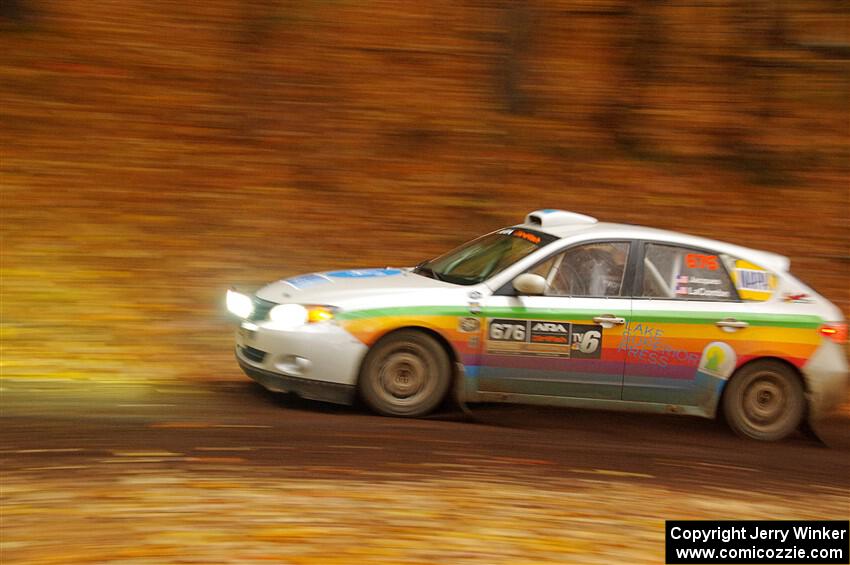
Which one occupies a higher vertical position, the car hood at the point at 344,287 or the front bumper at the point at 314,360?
the car hood at the point at 344,287

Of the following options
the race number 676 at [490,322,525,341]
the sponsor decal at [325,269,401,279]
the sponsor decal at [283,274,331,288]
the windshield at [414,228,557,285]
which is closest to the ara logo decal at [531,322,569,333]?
the race number 676 at [490,322,525,341]

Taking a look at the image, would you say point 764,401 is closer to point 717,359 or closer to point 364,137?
point 717,359

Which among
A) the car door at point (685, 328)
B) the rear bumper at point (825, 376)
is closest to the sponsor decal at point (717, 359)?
the car door at point (685, 328)

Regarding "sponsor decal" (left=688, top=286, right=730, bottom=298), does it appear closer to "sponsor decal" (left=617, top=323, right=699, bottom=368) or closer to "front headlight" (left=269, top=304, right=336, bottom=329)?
"sponsor decal" (left=617, top=323, right=699, bottom=368)

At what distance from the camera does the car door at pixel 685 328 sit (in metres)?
8.20

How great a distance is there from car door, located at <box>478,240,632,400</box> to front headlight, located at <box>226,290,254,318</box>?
184 centimetres

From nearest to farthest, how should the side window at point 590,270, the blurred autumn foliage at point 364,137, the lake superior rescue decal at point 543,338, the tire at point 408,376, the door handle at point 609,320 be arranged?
the tire at point 408,376
the lake superior rescue decal at point 543,338
the door handle at point 609,320
the side window at point 590,270
the blurred autumn foliage at point 364,137

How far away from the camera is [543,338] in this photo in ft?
26.5

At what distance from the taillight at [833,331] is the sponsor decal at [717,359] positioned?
0.80 meters

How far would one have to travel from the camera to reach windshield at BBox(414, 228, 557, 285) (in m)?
8.36

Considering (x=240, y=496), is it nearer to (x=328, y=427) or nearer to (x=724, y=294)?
(x=328, y=427)

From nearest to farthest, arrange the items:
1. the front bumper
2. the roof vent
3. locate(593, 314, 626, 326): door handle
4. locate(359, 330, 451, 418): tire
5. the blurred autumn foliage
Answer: the front bumper, locate(359, 330, 451, 418): tire, locate(593, 314, 626, 326): door handle, the roof vent, the blurred autumn foliage

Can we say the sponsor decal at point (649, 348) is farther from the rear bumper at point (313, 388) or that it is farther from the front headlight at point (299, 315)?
the front headlight at point (299, 315)

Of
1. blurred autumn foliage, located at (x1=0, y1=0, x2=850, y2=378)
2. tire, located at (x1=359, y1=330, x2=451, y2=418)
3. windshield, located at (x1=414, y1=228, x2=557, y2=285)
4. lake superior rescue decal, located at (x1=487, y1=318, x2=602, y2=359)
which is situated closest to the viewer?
tire, located at (x1=359, y1=330, x2=451, y2=418)
